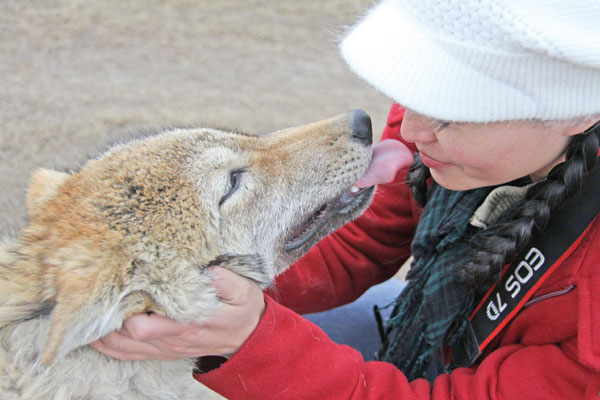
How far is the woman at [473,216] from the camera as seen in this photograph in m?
1.38

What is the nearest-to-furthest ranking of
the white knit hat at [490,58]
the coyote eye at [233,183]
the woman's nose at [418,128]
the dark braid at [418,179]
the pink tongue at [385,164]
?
the white knit hat at [490,58]
the woman's nose at [418,128]
the coyote eye at [233,183]
the pink tongue at [385,164]
the dark braid at [418,179]

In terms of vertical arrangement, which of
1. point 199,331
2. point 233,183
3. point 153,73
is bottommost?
point 153,73

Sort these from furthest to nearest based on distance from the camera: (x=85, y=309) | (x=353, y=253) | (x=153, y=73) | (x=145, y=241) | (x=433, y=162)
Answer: (x=153, y=73)
(x=353, y=253)
(x=433, y=162)
(x=145, y=241)
(x=85, y=309)

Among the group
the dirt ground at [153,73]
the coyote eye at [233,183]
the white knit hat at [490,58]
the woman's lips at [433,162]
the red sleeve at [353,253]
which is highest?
the white knit hat at [490,58]

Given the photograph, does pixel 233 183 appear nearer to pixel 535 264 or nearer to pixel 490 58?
pixel 490 58

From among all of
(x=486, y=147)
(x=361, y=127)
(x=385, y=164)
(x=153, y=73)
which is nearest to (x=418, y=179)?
(x=385, y=164)

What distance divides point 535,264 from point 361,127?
827 millimetres

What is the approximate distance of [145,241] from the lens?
158 centimetres

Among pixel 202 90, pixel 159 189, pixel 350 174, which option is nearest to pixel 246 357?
pixel 159 189

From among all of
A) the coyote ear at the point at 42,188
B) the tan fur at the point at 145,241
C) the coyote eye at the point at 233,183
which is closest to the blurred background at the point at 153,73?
the coyote ear at the point at 42,188

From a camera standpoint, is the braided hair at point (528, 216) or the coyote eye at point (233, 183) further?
the coyote eye at point (233, 183)

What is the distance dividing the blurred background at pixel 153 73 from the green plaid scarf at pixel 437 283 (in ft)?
9.56

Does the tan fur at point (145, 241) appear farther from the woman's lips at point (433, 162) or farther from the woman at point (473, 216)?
the woman's lips at point (433, 162)

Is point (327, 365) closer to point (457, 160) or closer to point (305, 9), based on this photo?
point (457, 160)
